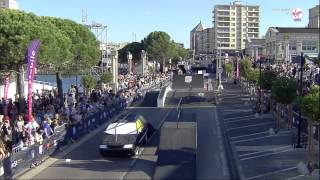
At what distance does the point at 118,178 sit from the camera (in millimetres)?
20188

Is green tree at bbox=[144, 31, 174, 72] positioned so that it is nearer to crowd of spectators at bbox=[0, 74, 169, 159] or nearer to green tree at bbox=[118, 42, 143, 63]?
green tree at bbox=[118, 42, 143, 63]

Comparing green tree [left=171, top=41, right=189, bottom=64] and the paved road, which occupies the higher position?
green tree [left=171, top=41, right=189, bottom=64]

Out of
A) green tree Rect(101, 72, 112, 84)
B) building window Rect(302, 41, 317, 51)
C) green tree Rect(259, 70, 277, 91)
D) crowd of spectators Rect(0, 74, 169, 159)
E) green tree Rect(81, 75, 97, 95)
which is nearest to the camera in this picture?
crowd of spectators Rect(0, 74, 169, 159)

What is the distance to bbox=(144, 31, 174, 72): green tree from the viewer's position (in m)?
127

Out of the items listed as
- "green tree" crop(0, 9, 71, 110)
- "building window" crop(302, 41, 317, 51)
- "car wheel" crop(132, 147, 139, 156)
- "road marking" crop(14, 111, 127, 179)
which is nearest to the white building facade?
"building window" crop(302, 41, 317, 51)

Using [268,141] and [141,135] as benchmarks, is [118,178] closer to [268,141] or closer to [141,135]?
[141,135]

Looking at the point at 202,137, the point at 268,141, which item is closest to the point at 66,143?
the point at 202,137

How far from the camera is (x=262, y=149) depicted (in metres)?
25.1

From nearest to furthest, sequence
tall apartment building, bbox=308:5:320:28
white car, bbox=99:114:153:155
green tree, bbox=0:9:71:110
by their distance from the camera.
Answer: white car, bbox=99:114:153:155
tall apartment building, bbox=308:5:320:28
green tree, bbox=0:9:71:110

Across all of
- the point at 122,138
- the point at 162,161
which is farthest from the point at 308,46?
the point at 162,161

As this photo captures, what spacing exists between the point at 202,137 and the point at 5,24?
1386 cm

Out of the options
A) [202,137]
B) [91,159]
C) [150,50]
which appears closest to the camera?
[91,159]

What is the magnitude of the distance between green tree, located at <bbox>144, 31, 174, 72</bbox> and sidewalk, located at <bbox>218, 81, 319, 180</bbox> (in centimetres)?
8699

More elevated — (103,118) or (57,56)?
(57,56)
